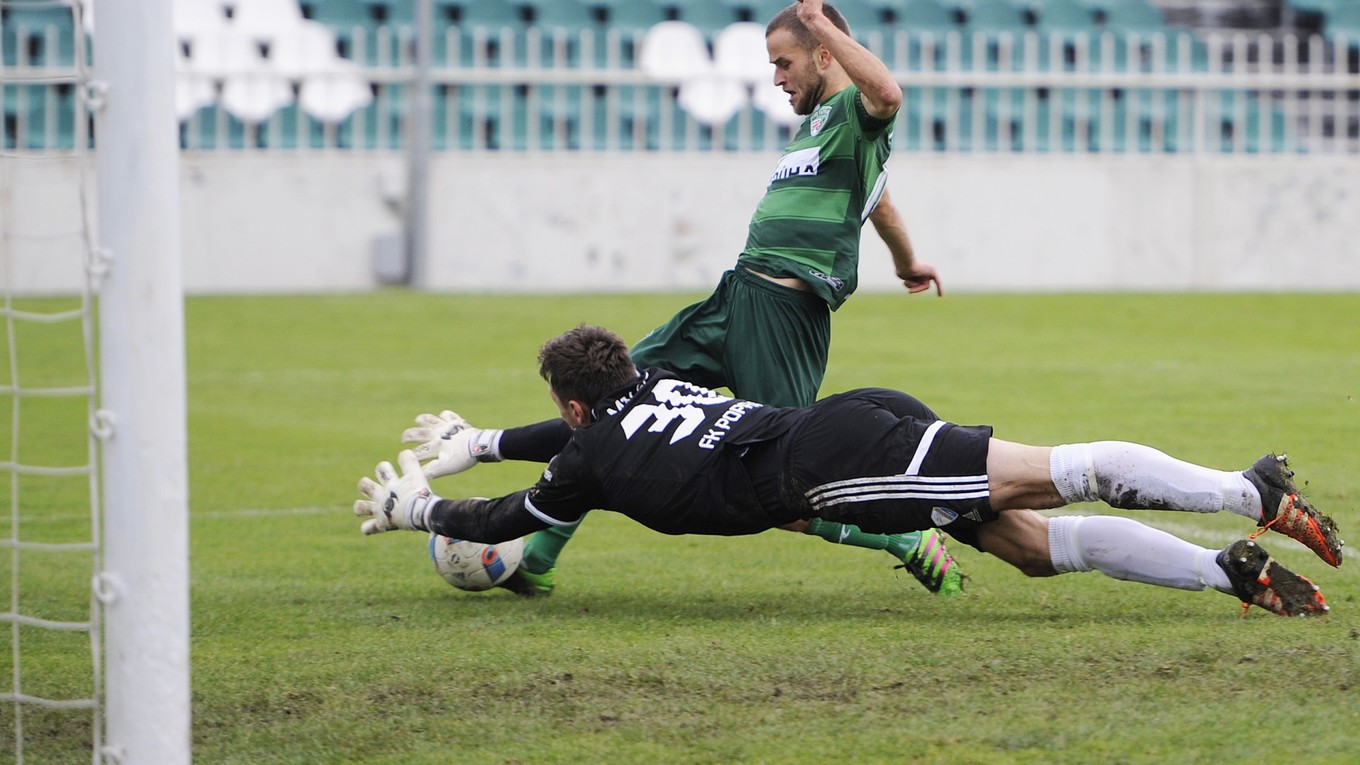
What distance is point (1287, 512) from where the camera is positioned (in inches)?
166

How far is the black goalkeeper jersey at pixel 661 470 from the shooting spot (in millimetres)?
4438

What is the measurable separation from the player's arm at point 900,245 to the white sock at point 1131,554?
126cm

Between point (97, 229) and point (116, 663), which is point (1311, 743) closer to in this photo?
point (116, 663)

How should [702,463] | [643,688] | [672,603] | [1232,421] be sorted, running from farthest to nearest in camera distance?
1. [1232,421]
2. [672,603]
3. [702,463]
4. [643,688]

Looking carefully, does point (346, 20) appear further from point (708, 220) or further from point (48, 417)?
point (48, 417)

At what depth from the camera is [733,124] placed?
58.3ft

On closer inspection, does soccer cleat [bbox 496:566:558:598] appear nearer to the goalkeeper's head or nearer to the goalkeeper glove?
the goalkeeper glove

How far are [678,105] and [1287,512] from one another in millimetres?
13598

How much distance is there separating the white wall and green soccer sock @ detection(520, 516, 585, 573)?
11.7 metres

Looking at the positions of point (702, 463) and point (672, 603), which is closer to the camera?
point (702, 463)

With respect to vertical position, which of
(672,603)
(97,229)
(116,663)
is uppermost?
(97,229)

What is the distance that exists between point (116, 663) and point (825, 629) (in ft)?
6.68

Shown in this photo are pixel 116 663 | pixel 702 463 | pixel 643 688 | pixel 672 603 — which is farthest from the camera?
pixel 672 603

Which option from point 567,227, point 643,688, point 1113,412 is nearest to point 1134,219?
point 567,227
